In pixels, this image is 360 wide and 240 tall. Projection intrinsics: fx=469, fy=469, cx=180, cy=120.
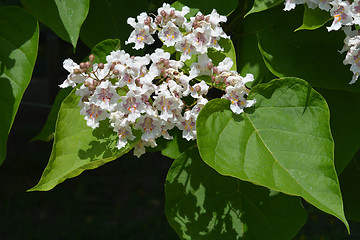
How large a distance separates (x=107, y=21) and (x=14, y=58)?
26 centimetres

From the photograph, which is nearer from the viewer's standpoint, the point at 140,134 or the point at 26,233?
the point at 140,134

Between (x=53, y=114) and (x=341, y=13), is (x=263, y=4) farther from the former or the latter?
(x=53, y=114)

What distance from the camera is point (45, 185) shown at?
79cm

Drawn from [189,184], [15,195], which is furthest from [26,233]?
[189,184]

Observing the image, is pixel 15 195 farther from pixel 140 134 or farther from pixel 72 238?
pixel 140 134

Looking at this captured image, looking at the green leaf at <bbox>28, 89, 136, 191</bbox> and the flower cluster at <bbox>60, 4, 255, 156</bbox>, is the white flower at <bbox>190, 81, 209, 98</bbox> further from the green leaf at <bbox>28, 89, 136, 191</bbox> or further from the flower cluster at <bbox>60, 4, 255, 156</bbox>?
the green leaf at <bbox>28, 89, 136, 191</bbox>

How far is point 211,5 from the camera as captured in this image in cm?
96

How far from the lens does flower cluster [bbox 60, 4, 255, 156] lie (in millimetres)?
793

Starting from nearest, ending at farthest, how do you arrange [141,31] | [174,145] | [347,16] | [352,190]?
[347,16]
[141,31]
[174,145]
[352,190]

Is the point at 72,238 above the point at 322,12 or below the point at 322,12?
below

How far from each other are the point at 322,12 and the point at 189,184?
43 centimetres

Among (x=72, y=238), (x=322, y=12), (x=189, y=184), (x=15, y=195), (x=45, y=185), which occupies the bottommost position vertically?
(x=15, y=195)

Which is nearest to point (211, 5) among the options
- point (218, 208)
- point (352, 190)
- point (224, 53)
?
point (224, 53)

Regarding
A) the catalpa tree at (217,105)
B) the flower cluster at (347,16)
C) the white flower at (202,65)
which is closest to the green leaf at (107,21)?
the catalpa tree at (217,105)
